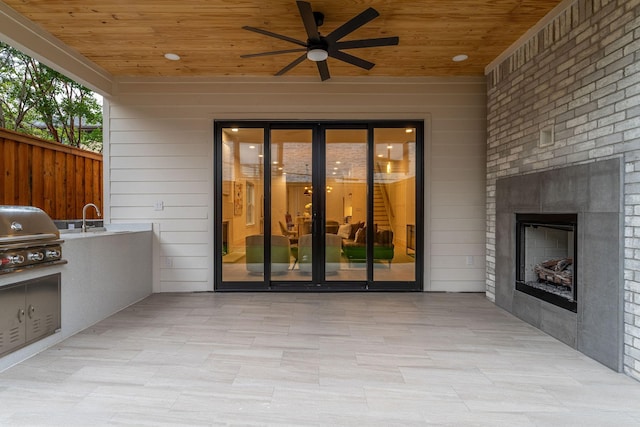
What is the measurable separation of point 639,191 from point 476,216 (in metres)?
2.50

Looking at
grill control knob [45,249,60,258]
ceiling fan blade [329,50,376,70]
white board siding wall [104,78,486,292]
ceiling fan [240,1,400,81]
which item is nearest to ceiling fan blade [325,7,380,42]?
ceiling fan [240,1,400,81]

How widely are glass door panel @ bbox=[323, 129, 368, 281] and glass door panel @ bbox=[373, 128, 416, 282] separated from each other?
0.60ft

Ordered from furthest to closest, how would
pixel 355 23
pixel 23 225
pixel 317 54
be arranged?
1. pixel 317 54
2. pixel 355 23
3. pixel 23 225

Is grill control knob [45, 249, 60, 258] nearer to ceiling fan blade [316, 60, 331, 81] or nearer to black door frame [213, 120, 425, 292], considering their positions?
black door frame [213, 120, 425, 292]

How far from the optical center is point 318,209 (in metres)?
4.81

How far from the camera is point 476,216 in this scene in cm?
479

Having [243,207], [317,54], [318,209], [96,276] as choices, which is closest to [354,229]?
[318,209]

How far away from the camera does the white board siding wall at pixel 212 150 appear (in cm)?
474

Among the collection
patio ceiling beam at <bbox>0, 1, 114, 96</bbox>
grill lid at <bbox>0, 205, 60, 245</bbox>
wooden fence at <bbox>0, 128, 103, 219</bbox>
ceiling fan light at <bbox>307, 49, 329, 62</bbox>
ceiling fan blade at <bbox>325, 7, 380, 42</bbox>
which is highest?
patio ceiling beam at <bbox>0, 1, 114, 96</bbox>

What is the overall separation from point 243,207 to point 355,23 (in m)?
2.86

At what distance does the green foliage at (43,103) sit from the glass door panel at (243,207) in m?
3.91

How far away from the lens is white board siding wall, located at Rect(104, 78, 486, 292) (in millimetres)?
4738

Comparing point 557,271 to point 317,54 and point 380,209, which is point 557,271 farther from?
point 317,54

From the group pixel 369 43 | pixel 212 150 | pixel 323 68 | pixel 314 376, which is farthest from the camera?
pixel 212 150
